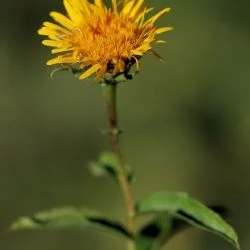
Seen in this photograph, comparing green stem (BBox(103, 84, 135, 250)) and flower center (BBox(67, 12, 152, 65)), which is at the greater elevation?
flower center (BBox(67, 12, 152, 65))

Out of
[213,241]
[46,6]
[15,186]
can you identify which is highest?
[46,6]

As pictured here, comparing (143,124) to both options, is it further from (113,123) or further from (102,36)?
(102,36)

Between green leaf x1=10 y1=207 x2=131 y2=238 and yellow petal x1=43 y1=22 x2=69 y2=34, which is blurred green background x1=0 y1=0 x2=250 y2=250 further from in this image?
yellow petal x1=43 y1=22 x2=69 y2=34

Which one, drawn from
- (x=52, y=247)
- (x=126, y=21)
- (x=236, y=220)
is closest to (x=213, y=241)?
(x=236, y=220)

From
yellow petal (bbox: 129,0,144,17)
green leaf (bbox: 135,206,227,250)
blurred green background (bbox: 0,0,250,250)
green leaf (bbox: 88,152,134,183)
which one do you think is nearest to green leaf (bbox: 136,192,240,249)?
green leaf (bbox: 135,206,227,250)

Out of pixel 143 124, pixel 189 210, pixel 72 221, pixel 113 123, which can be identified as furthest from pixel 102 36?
pixel 143 124

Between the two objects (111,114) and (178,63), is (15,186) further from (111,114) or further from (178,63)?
(111,114)

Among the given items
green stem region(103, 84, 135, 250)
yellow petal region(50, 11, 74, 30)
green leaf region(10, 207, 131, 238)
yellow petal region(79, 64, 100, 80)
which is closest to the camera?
yellow petal region(79, 64, 100, 80)
